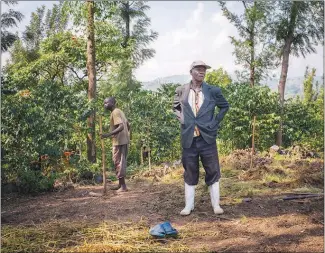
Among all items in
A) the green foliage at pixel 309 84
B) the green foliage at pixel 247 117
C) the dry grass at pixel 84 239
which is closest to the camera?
the dry grass at pixel 84 239

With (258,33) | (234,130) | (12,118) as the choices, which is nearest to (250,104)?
(234,130)

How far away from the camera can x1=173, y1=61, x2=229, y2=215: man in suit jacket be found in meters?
4.50

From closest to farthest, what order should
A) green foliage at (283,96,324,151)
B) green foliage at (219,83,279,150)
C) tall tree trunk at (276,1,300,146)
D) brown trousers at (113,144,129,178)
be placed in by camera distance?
brown trousers at (113,144,129,178) → green foliage at (219,83,279,150) → green foliage at (283,96,324,151) → tall tree trunk at (276,1,300,146)

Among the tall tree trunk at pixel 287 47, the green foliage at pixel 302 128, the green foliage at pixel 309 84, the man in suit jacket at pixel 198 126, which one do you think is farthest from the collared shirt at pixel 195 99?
the green foliage at pixel 309 84

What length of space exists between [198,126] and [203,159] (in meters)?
0.45

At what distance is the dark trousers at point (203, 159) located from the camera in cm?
456

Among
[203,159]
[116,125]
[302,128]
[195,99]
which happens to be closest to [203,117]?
[195,99]

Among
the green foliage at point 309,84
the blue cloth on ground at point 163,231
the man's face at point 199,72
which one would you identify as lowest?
the blue cloth on ground at point 163,231

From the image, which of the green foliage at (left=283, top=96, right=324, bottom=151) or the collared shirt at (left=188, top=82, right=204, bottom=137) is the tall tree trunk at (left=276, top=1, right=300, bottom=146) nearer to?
the green foliage at (left=283, top=96, right=324, bottom=151)

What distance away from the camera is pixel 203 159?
15.1 ft

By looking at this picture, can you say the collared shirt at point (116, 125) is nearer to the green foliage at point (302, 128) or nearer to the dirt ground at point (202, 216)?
the dirt ground at point (202, 216)

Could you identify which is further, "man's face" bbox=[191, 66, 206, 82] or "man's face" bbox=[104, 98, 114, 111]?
"man's face" bbox=[104, 98, 114, 111]

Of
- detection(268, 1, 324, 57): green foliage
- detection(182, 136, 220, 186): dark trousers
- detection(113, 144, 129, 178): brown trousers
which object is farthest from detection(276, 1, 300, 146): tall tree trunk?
detection(182, 136, 220, 186): dark trousers

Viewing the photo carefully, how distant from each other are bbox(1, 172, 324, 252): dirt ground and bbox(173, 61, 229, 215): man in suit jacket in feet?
1.28
